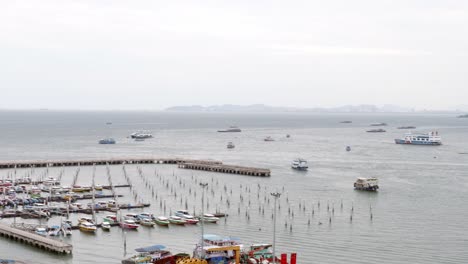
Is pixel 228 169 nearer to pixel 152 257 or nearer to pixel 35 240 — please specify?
pixel 35 240

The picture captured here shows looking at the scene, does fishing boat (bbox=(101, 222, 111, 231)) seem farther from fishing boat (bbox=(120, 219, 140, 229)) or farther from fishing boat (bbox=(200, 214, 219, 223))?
fishing boat (bbox=(200, 214, 219, 223))

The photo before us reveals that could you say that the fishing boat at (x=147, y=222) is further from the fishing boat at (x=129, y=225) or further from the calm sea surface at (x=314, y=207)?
the fishing boat at (x=129, y=225)

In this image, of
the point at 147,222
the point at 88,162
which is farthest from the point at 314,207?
the point at 88,162

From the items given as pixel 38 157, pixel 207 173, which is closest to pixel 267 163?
pixel 207 173

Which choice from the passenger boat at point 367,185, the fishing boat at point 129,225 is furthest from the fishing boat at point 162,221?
the passenger boat at point 367,185

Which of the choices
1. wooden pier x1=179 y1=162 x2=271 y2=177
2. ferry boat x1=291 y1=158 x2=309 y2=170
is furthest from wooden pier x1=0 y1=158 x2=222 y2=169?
ferry boat x1=291 y1=158 x2=309 y2=170

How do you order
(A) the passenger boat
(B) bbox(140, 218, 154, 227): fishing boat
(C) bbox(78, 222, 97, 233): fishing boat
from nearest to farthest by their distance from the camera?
(C) bbox(78, 222, 97, 233): fishing boat
(B) bbox(140, 218, 154, 227): fishing boat
(A) the passenger boat
